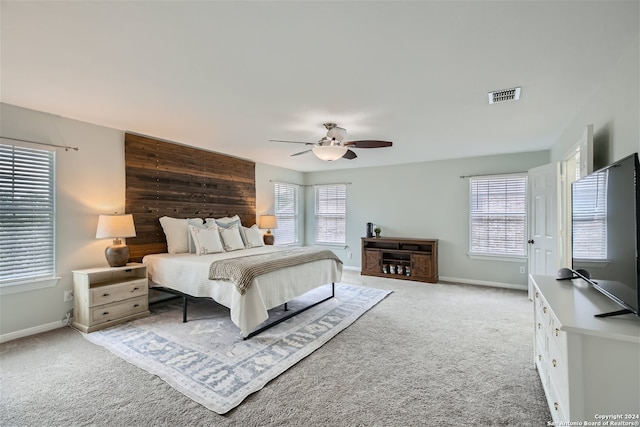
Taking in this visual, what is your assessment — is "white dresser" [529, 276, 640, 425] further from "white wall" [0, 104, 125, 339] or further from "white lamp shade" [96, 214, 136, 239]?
"white wall" [0, 104, 125, 339]

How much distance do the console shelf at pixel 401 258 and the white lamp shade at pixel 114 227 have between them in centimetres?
426

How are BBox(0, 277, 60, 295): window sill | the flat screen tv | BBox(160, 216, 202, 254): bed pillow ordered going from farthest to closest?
BBox(160, 216, 202, 254): bed pillow
BBox(0, 277, 60, 295): window sill
the flat screen tv

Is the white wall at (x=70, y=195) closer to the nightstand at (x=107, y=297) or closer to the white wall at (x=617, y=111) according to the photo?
the nightstand at (x=107, y=297)

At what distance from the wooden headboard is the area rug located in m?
1.18

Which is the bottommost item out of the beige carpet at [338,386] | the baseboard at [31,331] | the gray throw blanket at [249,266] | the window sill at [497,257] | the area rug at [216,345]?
the beige carpet at [338,386]

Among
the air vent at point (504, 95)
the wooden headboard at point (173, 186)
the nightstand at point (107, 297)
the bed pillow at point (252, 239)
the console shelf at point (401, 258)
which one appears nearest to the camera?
the air vent at point (504, 95)

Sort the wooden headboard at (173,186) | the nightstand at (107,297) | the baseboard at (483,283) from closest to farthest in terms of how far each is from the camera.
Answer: the nightstand at (107,297)
the wooden headboard at (173,186)
the baseboard at (483,283)

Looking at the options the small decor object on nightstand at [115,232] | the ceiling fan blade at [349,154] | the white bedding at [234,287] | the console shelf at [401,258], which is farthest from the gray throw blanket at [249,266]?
the console shelf at [401,258]

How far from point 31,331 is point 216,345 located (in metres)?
2.06

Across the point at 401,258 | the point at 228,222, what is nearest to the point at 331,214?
the point at 401,258

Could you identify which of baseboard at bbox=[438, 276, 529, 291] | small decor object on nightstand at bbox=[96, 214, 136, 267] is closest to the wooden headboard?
small decor object on nightstand at bbox=[96, 214, 136, 267]

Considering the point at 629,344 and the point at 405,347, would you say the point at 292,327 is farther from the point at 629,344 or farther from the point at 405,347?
the point at 629,344

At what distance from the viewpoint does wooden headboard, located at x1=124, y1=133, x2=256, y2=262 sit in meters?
4.12

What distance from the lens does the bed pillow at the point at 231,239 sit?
4.57 m
